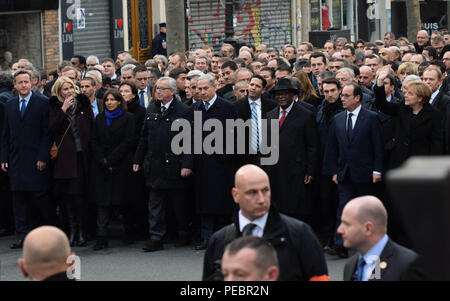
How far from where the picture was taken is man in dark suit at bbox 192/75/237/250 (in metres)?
10.8

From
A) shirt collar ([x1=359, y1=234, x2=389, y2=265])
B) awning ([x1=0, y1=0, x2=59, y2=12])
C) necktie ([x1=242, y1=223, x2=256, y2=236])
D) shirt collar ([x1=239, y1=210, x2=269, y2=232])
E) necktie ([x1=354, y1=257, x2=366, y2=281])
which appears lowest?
necktie ([x1=354, y1=257, x2=366, y2=281])

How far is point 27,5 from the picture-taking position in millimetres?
23312

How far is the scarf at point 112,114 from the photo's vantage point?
36.2 ft

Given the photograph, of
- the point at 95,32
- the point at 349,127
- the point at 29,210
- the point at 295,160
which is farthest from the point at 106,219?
the point at 95,32

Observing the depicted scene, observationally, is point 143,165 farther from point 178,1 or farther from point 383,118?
point 178,1

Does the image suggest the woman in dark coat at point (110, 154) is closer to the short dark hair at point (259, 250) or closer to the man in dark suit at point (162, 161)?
the man in dark suit at point (162, 161)

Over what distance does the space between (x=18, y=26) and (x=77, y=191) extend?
13.4 m

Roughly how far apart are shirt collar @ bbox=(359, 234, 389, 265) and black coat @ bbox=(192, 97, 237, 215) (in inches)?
235

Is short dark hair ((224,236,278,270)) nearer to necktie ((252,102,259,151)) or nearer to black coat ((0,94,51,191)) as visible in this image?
necktie ((252,102,259,151))

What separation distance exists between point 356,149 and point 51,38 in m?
15.6

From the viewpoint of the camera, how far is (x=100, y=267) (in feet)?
32.7

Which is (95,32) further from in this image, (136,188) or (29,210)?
(136,188)

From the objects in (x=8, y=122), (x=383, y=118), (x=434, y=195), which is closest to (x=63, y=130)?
(x=8, y=122)

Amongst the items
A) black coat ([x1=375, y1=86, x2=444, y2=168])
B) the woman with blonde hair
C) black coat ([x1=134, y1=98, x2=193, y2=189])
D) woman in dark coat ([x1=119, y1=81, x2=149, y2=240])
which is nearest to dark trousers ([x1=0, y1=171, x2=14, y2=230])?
woman in dark coat ([x1=119, y1=81, x2=149, y2=240])
